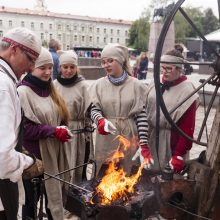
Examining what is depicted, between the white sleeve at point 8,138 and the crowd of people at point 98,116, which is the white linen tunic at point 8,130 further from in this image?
the crowd of people at point 98,116

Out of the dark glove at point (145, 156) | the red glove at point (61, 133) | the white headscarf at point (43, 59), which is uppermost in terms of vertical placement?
the white headscarf at point (43, 59)

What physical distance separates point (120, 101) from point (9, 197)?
1578 mm

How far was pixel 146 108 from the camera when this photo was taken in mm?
3389

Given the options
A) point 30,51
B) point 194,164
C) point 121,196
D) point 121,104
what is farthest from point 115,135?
point 30,51

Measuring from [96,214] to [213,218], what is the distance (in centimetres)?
81

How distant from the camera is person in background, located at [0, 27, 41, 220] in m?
1.73

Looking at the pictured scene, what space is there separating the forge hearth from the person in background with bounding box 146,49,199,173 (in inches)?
16.6

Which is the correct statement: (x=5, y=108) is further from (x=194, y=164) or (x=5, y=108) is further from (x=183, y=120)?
(x=183, y=120)

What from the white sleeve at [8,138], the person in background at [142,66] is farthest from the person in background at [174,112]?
the person in background at [142,66]

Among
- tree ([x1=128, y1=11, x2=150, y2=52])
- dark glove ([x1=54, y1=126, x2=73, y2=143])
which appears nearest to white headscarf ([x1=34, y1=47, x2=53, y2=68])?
dark glove ([x1=54, y1=126, x2=73, y2=143])

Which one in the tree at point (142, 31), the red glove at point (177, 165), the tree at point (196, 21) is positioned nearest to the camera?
the red glove at point (177, 165)

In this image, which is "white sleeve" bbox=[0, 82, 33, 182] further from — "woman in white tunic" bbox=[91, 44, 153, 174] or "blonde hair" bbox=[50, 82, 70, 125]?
"woman in white tunic" bbox=[91, 44, 153, 174]

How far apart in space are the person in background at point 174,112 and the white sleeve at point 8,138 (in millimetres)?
1475

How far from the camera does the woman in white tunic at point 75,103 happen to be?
139 inches
